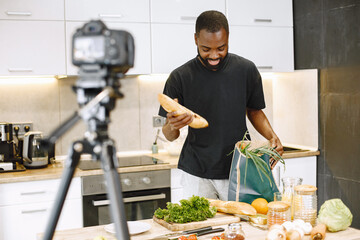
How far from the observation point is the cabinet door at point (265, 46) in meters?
3.36

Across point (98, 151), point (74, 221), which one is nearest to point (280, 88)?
point (74, 221)

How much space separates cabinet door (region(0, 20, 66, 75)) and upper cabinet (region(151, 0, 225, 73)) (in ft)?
2.05

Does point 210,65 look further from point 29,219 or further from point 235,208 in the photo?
point 29,219

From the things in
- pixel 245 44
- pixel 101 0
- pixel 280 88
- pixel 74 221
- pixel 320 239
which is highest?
pixel 101 0

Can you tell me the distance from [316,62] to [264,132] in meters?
1.32

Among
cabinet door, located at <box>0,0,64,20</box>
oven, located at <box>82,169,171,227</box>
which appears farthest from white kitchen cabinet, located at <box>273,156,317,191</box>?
cabinet door, located at <box>0,0,64,20</box>

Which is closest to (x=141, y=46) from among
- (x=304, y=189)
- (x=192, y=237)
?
(x=304, y=189)

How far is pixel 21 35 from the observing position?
286 centimetres

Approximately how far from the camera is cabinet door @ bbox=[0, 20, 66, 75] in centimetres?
284

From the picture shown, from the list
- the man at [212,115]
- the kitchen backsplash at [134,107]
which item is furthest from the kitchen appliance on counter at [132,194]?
the man at [212,115]

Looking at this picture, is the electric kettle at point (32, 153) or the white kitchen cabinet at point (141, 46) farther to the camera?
the white kitchen cabinet at point (141, 46)

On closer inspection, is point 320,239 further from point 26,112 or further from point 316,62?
point 26,112

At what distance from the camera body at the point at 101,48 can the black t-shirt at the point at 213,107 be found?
57.6 inches

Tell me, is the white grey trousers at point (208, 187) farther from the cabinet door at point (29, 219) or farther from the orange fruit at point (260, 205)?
the cabinet door at point (29, 219)
